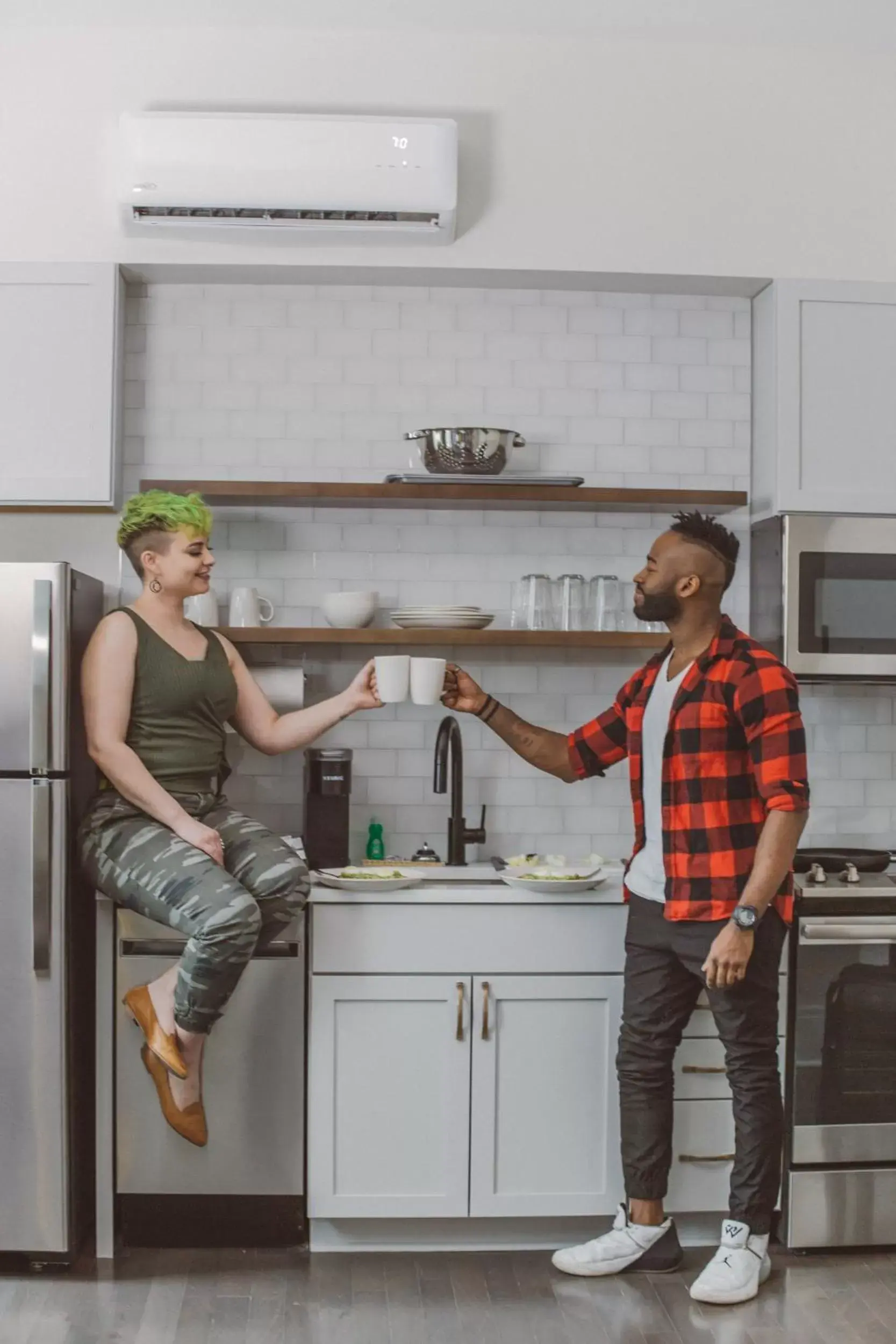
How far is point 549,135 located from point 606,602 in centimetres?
133

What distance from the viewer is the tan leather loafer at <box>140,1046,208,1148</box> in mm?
2799

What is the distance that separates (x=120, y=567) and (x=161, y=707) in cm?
77

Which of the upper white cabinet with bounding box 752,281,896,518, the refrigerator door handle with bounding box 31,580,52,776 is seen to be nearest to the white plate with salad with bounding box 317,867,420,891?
the refrigerator door handle with bounding box 31,580,52,776

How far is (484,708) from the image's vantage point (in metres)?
3.17

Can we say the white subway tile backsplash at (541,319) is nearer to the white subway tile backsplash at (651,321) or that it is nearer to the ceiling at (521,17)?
the white subway tile backsplash at (651,321)

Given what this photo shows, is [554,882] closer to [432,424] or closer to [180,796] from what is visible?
[180,796]

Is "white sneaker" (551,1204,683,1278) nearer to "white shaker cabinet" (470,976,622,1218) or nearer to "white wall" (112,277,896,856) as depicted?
"white shaker cabinet" (470,976,622,1218)

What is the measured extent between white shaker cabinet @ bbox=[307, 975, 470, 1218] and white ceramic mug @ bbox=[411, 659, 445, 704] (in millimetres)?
685

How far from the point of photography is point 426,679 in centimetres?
306

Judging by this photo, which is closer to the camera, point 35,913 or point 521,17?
point 35,913

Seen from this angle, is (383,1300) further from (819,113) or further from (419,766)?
(819,113)

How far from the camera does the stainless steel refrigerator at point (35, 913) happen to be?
281cm

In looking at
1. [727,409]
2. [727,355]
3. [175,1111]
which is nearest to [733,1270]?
[175,1111]

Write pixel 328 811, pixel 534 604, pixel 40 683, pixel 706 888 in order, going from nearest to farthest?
pixel 706 888, pixel 40 683, pixel 328 811, pixel 534 604
